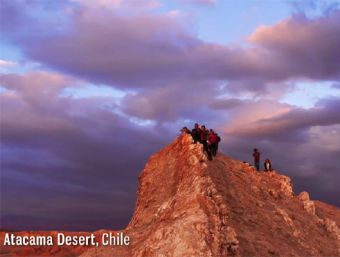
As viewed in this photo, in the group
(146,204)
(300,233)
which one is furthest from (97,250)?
(300,233)

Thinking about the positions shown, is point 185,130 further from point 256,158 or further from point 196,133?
point 256,158

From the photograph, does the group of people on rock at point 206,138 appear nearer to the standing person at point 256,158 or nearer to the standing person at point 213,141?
the standing person at point 213,141

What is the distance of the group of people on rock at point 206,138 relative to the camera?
36.6 meters

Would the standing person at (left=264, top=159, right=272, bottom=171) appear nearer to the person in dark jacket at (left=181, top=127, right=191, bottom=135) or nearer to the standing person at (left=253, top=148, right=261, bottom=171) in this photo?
the standing person at (left=253, top=148, right=261, bottom=171)

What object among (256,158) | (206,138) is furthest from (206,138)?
(256,158)

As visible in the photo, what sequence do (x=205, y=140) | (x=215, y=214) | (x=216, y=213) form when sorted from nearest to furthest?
(x=215, y=214), (x=216, y=213), (x=205, y=140)

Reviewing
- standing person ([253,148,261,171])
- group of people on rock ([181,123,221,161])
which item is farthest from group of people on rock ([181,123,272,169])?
standing person ([253,148,261,171])

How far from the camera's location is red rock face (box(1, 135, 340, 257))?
25625mm

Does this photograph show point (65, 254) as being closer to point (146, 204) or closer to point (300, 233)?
point (146, 204)

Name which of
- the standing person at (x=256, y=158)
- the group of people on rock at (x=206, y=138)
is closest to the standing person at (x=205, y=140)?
the group of people on rock at (x=206, y=138)

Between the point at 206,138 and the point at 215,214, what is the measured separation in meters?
10.8

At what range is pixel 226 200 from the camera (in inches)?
1207

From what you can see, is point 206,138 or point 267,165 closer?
point 206,138

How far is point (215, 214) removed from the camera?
1048 inches
